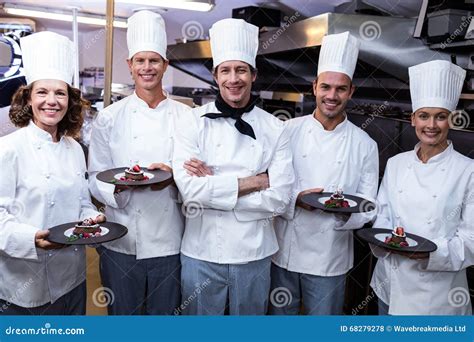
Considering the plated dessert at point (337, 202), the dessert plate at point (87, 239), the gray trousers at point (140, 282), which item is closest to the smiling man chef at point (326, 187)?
the plated dessert at point (337, 202)

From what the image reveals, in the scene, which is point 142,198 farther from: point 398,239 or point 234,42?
point 398,239

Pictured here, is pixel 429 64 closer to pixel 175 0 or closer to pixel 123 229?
pixel 123 229

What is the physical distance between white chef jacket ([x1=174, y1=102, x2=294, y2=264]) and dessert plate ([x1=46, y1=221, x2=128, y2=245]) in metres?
0.26

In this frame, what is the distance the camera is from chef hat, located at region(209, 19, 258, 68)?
157 centimetres

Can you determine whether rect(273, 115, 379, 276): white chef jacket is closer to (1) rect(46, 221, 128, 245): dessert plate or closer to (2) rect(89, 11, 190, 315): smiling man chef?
(2) rect(89, 11, 190, 315): smiling man chef

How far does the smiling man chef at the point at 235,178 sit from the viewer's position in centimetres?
154

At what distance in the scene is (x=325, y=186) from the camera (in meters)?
1.71

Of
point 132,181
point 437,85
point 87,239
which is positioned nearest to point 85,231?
point 87,239

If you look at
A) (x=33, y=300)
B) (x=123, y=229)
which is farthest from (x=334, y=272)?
(x=33, y=300)

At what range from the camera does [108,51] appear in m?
2.19

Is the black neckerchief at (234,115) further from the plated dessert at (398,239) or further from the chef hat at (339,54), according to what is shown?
the plated dessert at (398,239)

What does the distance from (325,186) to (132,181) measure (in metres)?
0.73

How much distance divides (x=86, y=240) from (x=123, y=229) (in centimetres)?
17

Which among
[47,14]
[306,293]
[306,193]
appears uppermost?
[47,14]
